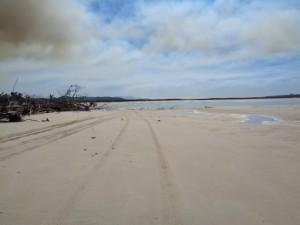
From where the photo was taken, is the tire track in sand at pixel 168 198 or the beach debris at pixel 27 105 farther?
the beach debris at pixel 27 105

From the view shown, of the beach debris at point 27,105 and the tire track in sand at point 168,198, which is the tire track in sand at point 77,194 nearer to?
the tire track in sand at point 168,198

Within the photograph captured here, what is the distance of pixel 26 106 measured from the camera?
1917 cm

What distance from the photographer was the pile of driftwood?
14.2 meters

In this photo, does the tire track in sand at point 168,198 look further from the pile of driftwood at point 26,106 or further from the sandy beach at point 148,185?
the pile of driftwood at point 26,106

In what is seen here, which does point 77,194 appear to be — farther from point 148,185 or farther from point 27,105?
point 27,105

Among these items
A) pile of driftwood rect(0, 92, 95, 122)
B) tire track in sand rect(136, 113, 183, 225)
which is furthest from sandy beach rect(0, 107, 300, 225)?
pile of driftwood rect(0, 92, 95, 122)

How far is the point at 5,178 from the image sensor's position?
14.0ft

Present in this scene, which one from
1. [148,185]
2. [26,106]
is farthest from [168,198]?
[26,106]

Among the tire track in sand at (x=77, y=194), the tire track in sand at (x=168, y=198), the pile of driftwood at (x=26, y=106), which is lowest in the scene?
the tire track in sand at (x=168, y=198)

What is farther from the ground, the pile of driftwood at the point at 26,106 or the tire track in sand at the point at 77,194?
the pile of driftwood at the point at 26,106

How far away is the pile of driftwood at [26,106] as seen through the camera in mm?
14193

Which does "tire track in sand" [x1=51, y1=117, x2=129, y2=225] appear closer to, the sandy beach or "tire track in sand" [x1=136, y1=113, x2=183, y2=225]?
the sandy beach

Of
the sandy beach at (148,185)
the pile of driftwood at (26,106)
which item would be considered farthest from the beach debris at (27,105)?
the sandy beach at (148,185)

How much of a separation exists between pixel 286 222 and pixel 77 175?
292 cm
